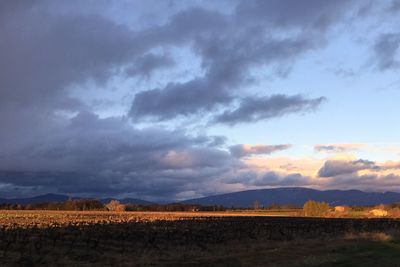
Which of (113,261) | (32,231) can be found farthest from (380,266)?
(32,231)

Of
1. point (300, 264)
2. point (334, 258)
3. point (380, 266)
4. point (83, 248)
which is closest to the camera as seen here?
point (380, 266)

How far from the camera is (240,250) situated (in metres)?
44.5

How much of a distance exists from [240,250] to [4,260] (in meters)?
19.8

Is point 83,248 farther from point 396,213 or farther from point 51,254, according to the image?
point 396,213

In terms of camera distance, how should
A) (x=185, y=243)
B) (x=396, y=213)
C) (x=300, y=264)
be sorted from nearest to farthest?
(x=300, y=264), (x=185, y=243), (x=396, y=213)

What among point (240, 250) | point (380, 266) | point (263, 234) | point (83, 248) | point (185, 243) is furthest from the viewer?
point (263, 234)

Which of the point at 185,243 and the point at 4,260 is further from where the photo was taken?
the point at 185,243

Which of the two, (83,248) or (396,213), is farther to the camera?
(396,213)

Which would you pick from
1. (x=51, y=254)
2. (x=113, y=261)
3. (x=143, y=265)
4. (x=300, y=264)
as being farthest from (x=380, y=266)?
(x=51, y=254)

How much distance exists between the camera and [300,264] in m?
31.5

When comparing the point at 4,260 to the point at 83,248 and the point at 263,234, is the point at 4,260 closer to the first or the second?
the point at 83,248

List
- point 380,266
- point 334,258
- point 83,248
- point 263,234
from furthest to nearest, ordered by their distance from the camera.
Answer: point 263,234
point 83,248
point 334,258
point 380,266

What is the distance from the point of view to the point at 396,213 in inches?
6107

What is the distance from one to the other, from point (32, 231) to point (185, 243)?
1477cm
